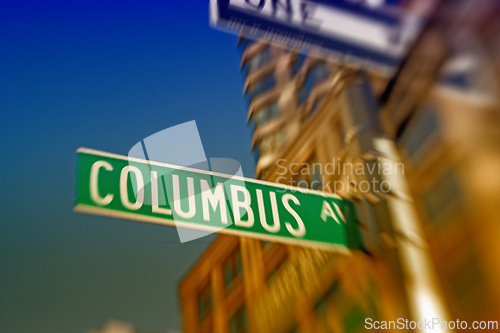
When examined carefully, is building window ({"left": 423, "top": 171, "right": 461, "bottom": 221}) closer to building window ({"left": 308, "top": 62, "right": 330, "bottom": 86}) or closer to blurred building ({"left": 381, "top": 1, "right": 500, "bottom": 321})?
blurred building ({"left": 381, "top": 1, "right": 500, "bottom": 321})

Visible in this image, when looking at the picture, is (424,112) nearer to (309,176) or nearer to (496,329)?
(496,329)

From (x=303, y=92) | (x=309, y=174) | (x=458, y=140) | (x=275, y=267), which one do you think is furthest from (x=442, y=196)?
A: (x=303, y=92)

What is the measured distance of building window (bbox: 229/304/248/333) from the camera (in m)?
24.6

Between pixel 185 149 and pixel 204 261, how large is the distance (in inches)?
995

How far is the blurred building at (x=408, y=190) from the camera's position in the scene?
3.03 metres

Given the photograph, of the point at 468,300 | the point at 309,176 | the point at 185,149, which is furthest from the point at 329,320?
the point at 185,149

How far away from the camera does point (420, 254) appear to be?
113 inches

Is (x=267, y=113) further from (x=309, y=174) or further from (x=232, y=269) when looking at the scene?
(x=309, y=174)

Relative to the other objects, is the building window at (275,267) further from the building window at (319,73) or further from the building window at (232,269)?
the building window at (319,73)

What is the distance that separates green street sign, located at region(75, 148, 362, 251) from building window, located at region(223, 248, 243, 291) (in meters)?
22.2

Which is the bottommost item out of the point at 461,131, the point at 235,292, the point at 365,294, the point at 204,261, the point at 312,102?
the point at 365,294

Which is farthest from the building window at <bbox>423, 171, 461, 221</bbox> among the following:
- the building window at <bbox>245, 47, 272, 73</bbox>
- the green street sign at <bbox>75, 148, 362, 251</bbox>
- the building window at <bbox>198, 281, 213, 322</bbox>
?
the building window at <bbox>245, 47, 272, 73</bbox>

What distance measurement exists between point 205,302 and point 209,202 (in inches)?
1103

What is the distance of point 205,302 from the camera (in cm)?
3033
